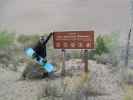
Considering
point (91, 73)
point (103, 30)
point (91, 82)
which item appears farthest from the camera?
point (103, 30)

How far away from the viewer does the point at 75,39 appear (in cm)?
1458

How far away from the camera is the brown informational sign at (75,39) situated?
14.5 meters

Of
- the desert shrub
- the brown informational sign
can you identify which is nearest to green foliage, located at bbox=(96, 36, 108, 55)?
the brown informational sign

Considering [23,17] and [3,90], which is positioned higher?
[23,17]

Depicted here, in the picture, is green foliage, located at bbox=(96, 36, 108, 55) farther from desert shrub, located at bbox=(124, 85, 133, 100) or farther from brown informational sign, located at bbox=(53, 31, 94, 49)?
desert shrub, located at bbox=(124, 85, 133, 100)

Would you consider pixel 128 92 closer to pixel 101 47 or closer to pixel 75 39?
pixel 75 39

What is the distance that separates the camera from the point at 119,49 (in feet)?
59.4

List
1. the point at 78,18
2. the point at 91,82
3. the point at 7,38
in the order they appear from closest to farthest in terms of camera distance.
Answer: the point at 91,82 < the point at 7,38 < the point at 78,18

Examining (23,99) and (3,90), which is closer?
(23,99)

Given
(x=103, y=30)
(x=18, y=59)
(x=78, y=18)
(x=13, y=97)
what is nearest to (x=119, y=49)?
(x=18, y=59)

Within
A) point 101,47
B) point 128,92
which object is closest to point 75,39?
point 128,92

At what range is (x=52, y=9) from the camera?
34.2 meters

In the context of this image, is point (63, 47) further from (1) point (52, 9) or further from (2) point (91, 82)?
(1) point (52, 9)

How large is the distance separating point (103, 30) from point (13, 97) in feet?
55.0
